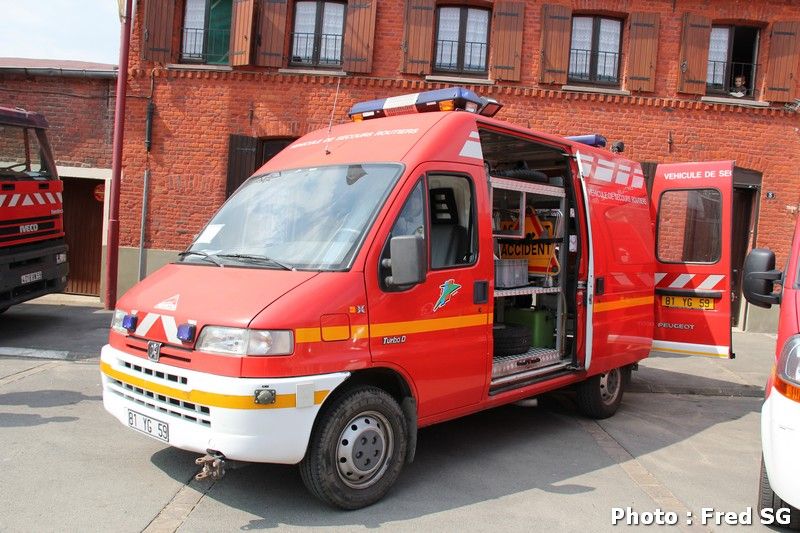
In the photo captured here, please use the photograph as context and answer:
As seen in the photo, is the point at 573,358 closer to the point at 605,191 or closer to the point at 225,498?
the point at 605,191

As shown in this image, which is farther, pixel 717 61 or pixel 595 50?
pixel 717 61

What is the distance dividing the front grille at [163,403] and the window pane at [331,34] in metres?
9.30

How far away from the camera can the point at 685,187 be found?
6898mm

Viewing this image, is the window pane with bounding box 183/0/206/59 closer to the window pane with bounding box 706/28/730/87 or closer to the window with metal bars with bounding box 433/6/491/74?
the window with metal bars with bounding box 433/6/491/74

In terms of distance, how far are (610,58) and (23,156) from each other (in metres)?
10.2

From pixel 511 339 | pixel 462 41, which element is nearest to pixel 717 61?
pixel 462 41

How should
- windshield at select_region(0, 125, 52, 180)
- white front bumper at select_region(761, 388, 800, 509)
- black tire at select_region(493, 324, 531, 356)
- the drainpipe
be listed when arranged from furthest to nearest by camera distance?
the drainpipe
windshield at select_region(0, 125, 52, 180)
black tire at select_region(493, 324, 531, 356)
white front bumper at select_region(761, 388, 800, 509)

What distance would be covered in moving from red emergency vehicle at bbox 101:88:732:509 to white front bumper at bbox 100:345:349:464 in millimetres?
11

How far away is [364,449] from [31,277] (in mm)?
7027

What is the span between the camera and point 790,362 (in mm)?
3523

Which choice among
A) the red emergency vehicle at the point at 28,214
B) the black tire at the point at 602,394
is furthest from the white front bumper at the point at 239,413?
the red emergency vehicle at the point at 28,214

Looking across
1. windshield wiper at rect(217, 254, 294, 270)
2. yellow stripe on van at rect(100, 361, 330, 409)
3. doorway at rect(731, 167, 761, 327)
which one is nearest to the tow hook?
yellow stripe on van at rect(100, 361, 330, 409)

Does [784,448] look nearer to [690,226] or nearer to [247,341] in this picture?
[247,341]

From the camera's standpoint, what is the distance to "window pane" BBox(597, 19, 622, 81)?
1214 centimetres
